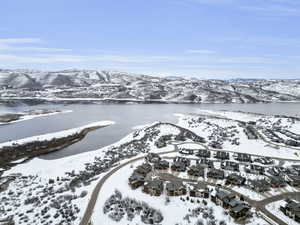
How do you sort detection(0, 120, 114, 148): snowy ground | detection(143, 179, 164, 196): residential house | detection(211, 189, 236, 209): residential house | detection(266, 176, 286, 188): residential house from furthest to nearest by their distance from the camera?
detection(0, 120, 114, 148): snowy ground, detection(266, 176, 286, 188): residential house, detection(143, 179, 164, 196): residential house, detection(211, 189, 236, 209): residential house

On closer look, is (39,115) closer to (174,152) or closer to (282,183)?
(174,152)

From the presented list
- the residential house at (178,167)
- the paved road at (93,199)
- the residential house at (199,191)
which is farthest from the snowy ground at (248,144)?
the paved road at (93,199)

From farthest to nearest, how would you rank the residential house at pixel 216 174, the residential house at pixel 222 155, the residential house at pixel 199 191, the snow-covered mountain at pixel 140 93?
the snow-covered mountain at pixel 140 93 < the residential house at pixel 222 155 < the residential house at pixel 216 174 < the residential house at pixel 199 191

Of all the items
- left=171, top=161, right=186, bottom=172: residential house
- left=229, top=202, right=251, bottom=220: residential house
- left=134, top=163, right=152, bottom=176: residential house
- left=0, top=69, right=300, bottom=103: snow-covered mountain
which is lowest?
left=0, top=69, right=300, bottom=103: snow-covered mountain

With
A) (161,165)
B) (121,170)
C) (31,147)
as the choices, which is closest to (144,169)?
(161,165)

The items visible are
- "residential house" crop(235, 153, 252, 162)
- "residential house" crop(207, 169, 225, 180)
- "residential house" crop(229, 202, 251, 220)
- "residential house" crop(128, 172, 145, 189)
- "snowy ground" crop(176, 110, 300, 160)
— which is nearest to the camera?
"residential house" crop(229, 202, 251, 220)

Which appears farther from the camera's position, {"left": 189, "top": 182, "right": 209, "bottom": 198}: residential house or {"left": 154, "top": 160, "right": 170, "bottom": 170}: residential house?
{"left": 154, "top": 160, "right": 170, "bottom": 170}: residential house

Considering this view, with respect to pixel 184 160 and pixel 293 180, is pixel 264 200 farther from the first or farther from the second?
pixel 184 160

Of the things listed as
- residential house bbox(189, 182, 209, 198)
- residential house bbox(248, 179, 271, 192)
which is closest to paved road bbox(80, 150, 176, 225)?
residential house bbox(189, 182, 209, 198)

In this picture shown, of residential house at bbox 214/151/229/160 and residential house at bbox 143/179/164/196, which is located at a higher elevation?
residential house at bbox 143/179/164/196

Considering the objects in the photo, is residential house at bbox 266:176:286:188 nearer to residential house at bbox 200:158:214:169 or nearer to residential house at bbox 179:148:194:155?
residential house at bbox 200:158:214:169

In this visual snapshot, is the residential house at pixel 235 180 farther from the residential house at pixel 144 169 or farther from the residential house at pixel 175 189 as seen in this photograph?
the residential house at pixel 144 169
